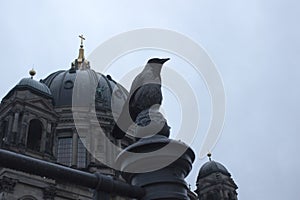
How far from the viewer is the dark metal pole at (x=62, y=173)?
223cm

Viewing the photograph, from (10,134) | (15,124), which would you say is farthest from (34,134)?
(10,134)

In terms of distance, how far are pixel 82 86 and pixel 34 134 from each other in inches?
405

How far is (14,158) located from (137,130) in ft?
3.20

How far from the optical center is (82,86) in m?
35.6

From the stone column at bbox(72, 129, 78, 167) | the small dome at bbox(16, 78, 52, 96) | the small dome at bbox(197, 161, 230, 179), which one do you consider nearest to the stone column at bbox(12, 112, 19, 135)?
the small dome at bbox(16, 78, 52, 96)

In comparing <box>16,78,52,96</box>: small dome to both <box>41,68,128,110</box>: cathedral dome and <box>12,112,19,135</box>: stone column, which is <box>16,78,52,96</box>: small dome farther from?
<box>41,68,128,110</box>: cathedral dome

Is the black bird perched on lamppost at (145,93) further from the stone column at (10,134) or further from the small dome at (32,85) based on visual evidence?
the small dome at (32,85)

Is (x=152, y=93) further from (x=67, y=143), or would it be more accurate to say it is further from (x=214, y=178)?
(x=214, y=178)

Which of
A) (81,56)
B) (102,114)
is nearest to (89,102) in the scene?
(102,114)

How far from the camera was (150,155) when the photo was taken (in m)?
2.73

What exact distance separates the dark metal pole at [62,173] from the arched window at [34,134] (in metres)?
23.5

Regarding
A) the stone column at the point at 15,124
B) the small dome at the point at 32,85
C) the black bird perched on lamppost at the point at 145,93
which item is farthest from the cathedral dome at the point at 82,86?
the black bird perched on lamppost at the point at 145,93

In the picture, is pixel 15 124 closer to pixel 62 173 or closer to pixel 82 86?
pixel 82 86

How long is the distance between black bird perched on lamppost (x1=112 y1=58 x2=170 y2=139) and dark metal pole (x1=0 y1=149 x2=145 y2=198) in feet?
2.05
